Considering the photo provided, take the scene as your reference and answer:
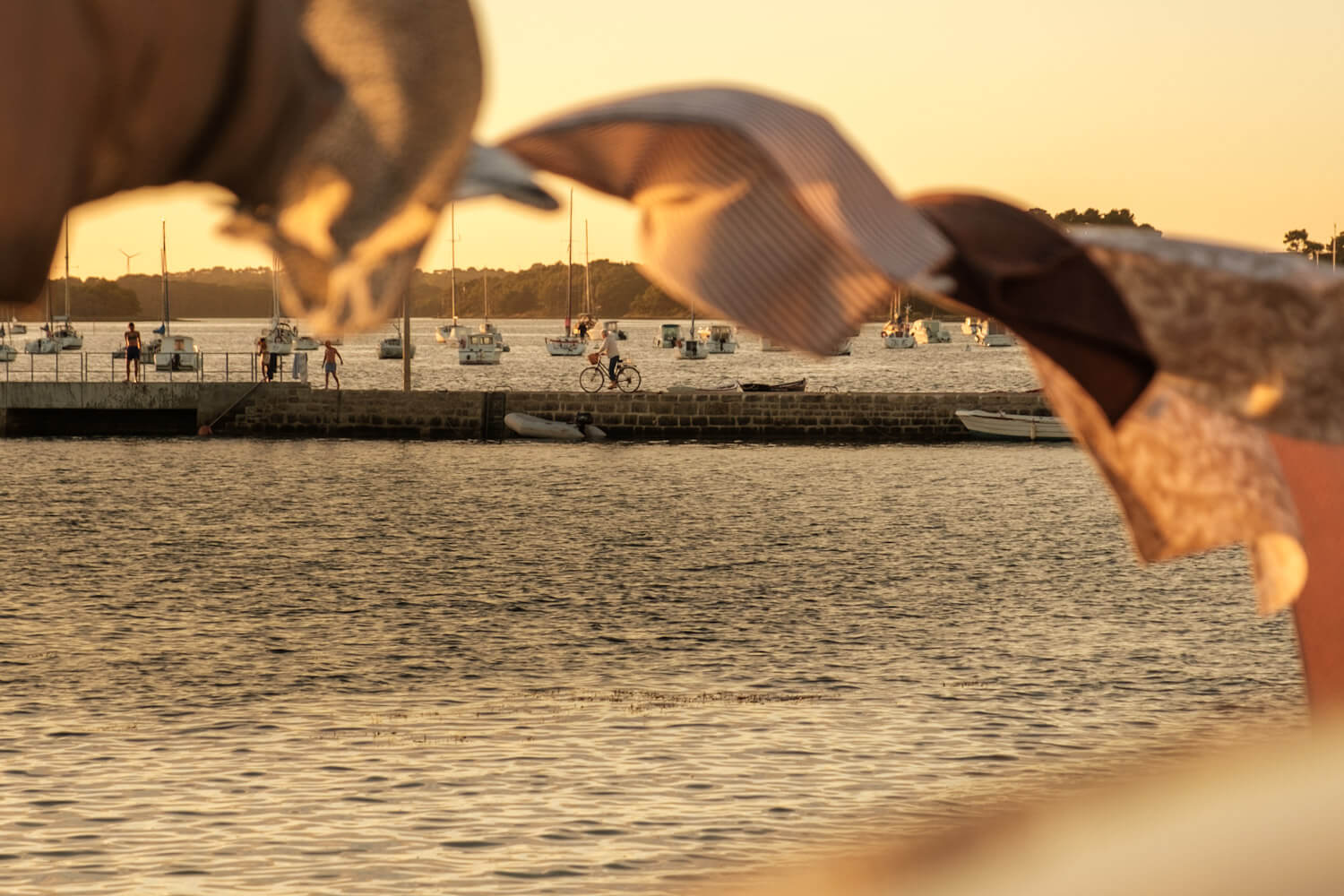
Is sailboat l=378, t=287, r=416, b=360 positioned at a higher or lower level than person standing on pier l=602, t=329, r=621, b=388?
higher

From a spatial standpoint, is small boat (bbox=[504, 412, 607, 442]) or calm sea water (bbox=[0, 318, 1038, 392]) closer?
small boat (bbox=[504, 412, 607, 442])

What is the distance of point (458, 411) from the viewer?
6172cm

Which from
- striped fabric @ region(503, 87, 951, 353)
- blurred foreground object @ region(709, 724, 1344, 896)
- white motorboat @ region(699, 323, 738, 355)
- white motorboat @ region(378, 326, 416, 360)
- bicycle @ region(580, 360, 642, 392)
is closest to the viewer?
blurred foreground object @ region(709, 724, 1344, 896)

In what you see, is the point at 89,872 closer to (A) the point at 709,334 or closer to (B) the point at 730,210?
(B) the point at 730,210

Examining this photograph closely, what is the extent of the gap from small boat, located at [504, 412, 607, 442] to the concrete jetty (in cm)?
33

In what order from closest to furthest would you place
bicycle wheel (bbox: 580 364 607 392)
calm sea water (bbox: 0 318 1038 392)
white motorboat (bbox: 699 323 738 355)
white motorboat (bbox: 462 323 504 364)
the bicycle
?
1. the bicycle
2. bicycle wheel (bbox: 580 364 607 392)
3. calm sea water (bbox: 0 318 1038 392)
4. white motorboat (bbox: 462 323 504 364)
5. white motorboat (bbox: 699 323 738 355)

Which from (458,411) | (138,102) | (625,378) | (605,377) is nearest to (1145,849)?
(138,102)

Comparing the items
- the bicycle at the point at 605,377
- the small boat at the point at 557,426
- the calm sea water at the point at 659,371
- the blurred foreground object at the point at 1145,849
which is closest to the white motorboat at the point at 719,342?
the calm sea water at the point at 659,371

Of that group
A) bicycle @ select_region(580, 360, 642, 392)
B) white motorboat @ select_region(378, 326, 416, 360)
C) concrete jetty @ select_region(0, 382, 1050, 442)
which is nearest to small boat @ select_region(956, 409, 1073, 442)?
concrete jetty @ select_region(0, 382, 1050, 442)

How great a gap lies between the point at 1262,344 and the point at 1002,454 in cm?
6091

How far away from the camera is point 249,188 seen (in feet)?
4.21

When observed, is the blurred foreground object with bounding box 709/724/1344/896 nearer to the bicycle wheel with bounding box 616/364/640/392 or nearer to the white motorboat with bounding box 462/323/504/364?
the bicycle wheel with bounding box 616/364/640/392

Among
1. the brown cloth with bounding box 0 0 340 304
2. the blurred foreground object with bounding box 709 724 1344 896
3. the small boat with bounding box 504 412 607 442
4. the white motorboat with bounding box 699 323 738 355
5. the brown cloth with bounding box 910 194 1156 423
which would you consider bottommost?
the small boat with bounding box 504 412 607 442

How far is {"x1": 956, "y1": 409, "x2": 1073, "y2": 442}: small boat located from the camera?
2457 inches
